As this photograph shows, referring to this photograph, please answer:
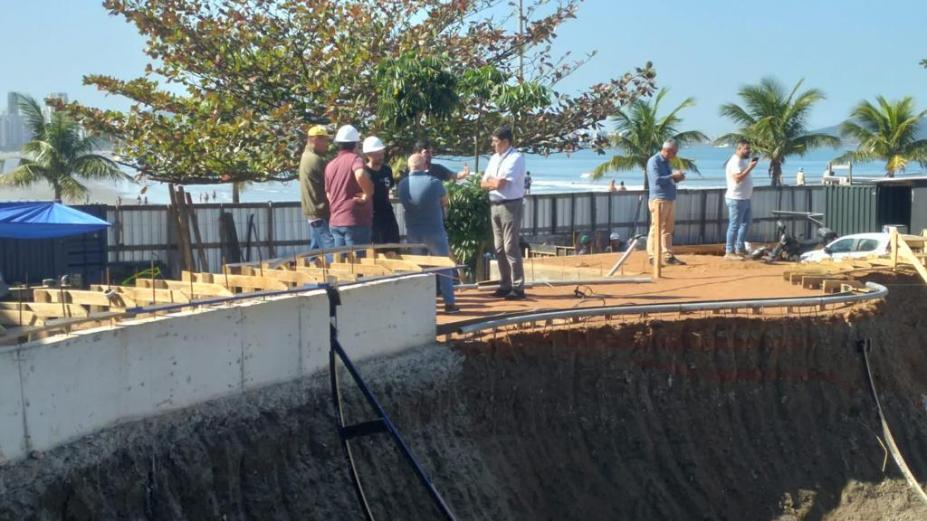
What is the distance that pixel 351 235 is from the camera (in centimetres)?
1123

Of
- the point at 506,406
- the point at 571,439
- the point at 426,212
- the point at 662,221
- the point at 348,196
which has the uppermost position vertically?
the point at 348,196

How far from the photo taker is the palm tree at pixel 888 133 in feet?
114

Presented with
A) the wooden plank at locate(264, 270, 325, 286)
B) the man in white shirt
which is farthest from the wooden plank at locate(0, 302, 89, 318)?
the man in white shirt

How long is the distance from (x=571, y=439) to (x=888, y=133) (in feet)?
90.7

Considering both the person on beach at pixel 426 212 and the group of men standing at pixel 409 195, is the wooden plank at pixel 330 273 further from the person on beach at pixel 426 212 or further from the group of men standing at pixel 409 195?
the person on beach at pixel 426 212

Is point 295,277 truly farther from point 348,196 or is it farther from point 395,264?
point 348,196

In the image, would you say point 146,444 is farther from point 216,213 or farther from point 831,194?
point 831,194

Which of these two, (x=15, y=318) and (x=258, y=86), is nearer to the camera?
(x=15, y=318)

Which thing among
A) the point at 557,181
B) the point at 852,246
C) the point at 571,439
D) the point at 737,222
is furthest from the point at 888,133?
the point at 557,181

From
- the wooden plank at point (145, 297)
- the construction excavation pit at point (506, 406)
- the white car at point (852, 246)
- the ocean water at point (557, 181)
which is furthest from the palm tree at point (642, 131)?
the wooden plank at point (145, 297)

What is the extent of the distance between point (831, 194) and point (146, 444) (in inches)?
960

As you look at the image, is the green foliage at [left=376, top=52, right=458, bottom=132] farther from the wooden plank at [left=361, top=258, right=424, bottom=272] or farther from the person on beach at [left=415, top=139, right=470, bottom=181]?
the wooden plank at [left=361, top=258, right=424, bottom=272]

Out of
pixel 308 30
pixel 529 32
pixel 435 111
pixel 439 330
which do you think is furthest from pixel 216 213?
pixel 439 330

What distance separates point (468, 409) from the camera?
1013 centimetres
